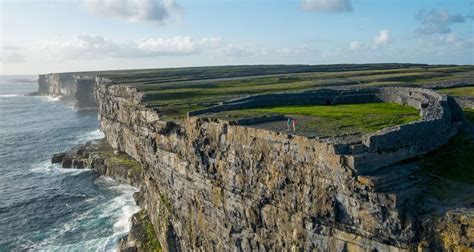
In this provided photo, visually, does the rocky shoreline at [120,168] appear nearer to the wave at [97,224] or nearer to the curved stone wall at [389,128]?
the wave at [97,224]

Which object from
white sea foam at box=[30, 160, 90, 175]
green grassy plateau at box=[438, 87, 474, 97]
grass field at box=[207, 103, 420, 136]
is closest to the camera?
grass field at box=[207, 103, 420, 136]

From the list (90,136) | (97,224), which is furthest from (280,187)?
(90,136)

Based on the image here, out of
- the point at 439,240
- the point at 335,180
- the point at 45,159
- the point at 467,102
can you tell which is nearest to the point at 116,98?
the point at 45,159

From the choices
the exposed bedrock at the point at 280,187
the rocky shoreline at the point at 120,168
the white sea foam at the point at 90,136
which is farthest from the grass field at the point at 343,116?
the white sea foam at the point at 90,136

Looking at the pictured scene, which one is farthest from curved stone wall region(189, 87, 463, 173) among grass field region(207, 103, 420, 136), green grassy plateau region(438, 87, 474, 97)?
green grassy plateau region(438, 87, 474, 97)

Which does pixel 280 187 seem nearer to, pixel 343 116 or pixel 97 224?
pixel 343 116

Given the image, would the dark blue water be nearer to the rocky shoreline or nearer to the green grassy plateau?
the rocky shoreline
